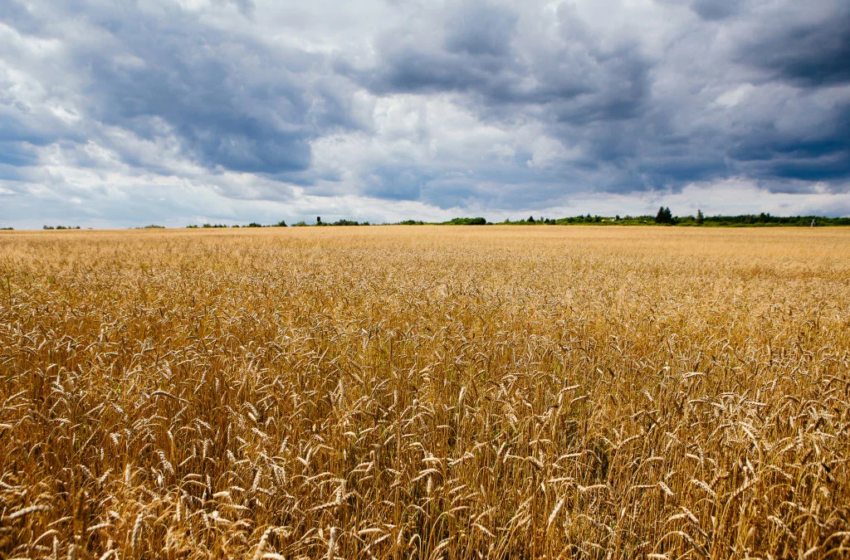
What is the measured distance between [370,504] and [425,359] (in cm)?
227

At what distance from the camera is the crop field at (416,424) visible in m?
2.04

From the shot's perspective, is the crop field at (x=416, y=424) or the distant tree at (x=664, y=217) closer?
the crop field at (x=416, y=424)

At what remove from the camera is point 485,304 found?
690 centimetres

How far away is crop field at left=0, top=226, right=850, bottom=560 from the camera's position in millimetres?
2039

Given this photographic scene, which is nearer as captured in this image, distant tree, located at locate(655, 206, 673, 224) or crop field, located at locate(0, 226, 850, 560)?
crop field, located at locate(0, 226, 850, 560)

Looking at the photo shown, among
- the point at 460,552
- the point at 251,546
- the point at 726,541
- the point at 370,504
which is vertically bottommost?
the point at 460,552

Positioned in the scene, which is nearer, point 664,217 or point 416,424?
point 416,424

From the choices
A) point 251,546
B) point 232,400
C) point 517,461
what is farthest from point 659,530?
point 232,400

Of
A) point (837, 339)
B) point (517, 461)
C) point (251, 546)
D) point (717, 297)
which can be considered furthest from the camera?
point (717, 297)

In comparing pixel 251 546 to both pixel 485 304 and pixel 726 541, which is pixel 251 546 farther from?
pixel 485 304

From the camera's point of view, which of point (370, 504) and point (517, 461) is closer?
point (370, 504)

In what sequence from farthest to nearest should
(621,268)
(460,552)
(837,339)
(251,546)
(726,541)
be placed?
(621,268), (837,339), (460,552), (726,541), (251,546)

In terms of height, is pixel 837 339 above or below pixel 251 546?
below

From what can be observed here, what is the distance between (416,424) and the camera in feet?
9.73
